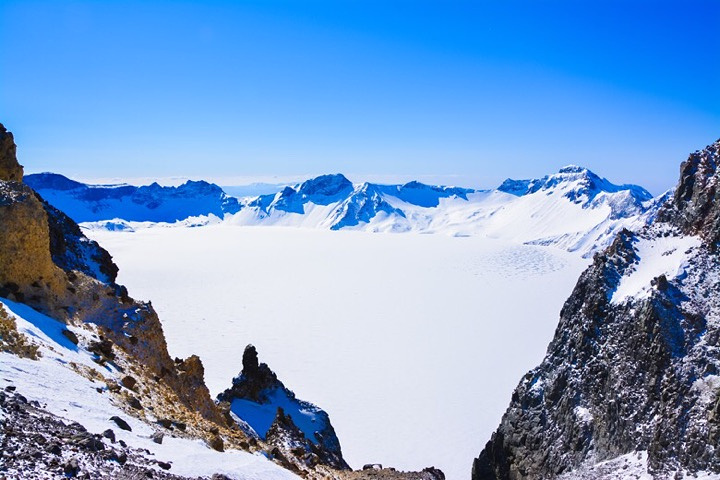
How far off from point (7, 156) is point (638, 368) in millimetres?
37184

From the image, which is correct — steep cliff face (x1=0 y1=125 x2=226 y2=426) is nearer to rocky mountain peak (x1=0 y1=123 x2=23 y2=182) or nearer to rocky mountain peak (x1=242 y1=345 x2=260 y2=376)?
rocky mountain peak (x1=0 y1=123 x2=23 y2=182)

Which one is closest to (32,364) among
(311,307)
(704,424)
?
(704,424)

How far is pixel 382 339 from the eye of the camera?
101 metres

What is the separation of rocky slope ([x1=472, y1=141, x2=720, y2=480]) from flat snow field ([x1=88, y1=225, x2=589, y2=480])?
58.2ft

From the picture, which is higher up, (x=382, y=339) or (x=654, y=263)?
(x=382, y=339)

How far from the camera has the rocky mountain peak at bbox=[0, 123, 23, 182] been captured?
78.5 ft

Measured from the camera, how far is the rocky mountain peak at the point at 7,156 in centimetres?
2392

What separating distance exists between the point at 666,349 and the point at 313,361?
64.1 meters

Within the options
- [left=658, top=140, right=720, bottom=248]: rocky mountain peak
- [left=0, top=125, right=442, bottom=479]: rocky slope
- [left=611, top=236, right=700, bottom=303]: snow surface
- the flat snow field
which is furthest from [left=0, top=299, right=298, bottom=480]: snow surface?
the flat snow field

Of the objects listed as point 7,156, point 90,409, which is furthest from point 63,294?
point 7,156

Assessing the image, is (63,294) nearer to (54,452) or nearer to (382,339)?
(54,452)

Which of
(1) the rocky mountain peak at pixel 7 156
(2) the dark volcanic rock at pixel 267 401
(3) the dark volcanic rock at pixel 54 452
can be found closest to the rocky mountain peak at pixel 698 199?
(2) the dark volcanic rock at pixel 267 401

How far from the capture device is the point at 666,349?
92.7 feet

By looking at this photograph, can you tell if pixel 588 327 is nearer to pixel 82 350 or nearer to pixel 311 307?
pixel 82 350
